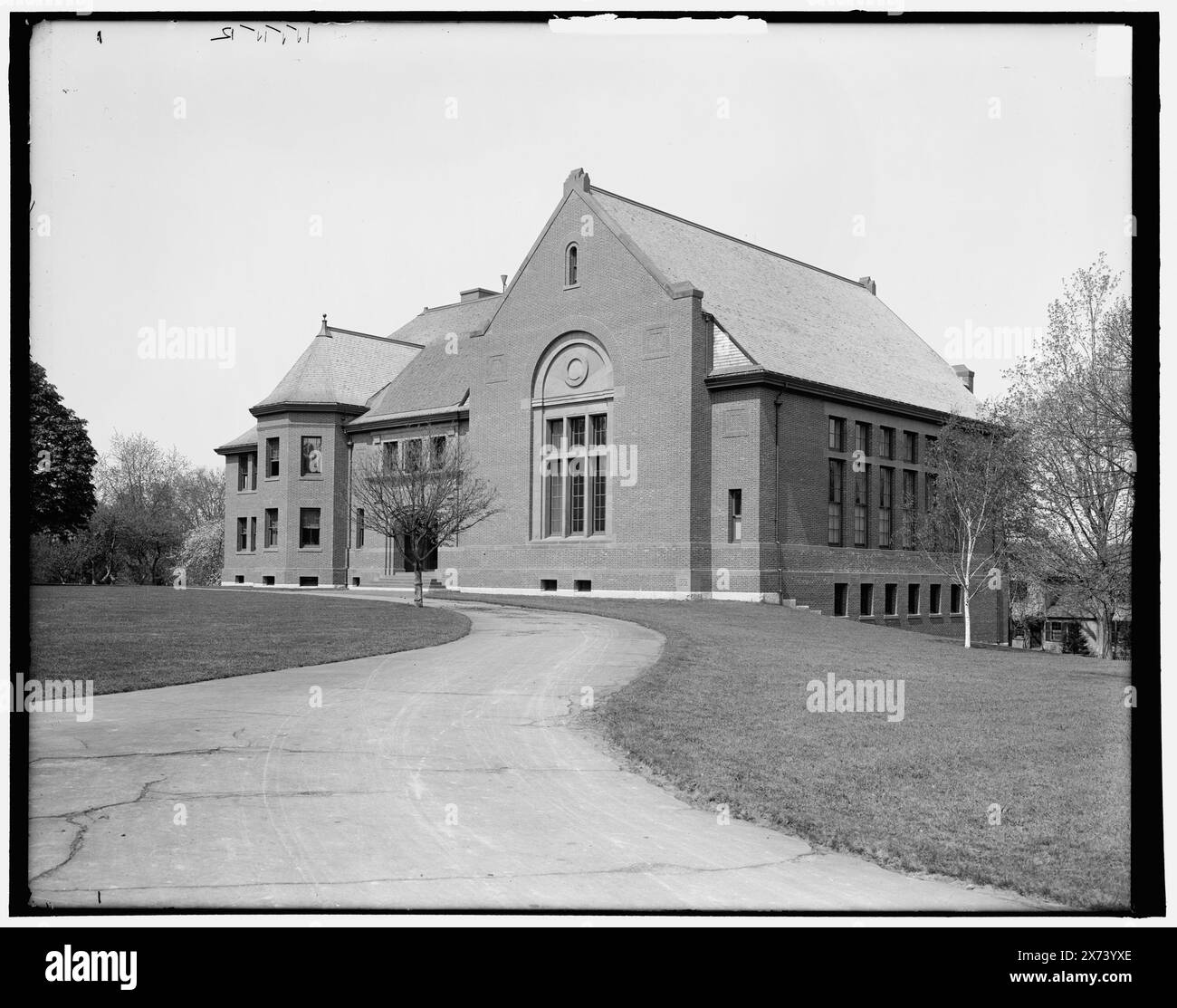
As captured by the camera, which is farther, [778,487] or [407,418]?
[407,418]

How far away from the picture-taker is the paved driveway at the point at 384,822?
5953 millimetres

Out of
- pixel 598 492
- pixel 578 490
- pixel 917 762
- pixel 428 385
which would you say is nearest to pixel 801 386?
pixel 598 492

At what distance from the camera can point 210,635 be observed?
21.0 m

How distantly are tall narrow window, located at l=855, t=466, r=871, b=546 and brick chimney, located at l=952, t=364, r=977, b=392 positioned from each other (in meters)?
17.1

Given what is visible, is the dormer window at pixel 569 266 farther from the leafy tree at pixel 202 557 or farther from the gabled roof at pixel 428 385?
the leafy tree at pixel 202 557

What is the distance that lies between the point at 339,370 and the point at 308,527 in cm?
824

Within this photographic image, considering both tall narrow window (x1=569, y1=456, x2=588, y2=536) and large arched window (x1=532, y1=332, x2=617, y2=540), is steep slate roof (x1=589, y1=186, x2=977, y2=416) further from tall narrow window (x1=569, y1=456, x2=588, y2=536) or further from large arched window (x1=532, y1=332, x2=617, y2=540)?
Result: tall narrow window (x1=569, y1=456, x2=588, y2=536)

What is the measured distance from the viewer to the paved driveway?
595 centimetres

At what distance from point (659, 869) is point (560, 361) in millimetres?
36763

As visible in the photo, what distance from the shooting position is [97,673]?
14797mm

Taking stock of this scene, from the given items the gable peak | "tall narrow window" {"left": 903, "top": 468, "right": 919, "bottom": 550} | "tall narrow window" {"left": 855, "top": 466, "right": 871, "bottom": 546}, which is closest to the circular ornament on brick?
the gable peak

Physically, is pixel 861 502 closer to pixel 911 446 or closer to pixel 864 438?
pixel 864 438
